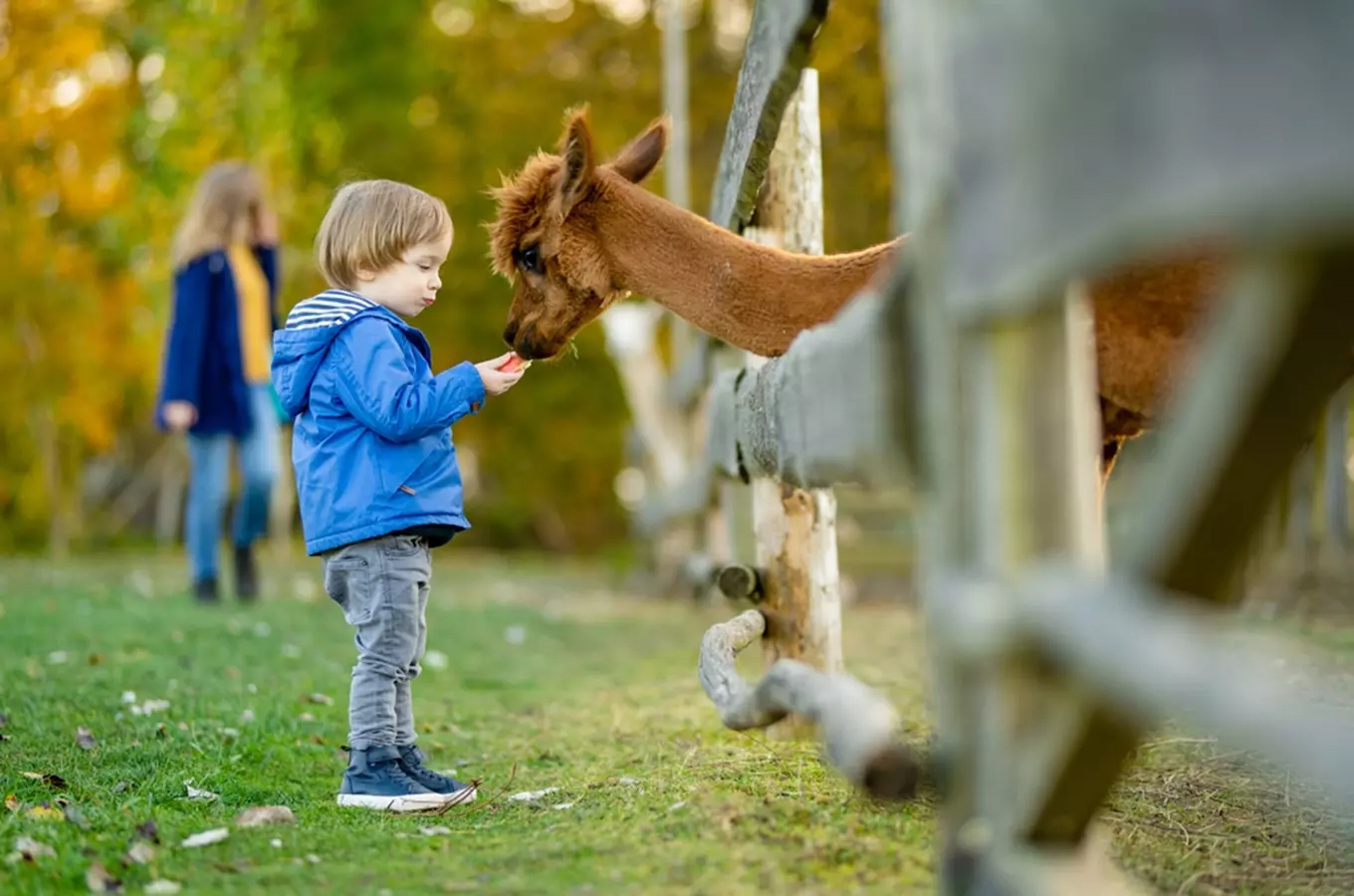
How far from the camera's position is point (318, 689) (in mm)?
5137

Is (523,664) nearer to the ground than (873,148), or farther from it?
nearer to the ground

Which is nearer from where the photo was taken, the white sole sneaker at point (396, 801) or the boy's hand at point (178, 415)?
the white sole sneaker at point (396, 801)

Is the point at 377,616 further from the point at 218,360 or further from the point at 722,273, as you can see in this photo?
the point at 218,360

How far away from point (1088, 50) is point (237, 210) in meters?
6.61

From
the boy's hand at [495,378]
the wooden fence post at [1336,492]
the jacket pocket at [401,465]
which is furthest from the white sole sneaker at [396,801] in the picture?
the wooden fence post at [1336,492]

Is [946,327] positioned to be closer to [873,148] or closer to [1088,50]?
[1088,50]

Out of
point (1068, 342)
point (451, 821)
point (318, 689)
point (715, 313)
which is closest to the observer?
point (1068, 342)

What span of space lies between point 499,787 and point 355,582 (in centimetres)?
63

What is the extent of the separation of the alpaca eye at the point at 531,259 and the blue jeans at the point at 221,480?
3880 mm

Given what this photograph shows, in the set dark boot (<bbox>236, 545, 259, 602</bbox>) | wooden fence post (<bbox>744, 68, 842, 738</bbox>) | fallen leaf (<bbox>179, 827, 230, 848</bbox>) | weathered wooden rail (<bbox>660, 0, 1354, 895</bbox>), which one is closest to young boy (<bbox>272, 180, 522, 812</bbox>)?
fallen leaf (<bbox>179, 827, 230, 848</bbox>)

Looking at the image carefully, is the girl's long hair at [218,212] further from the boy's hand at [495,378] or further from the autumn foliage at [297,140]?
the boy's hand at [495,378]

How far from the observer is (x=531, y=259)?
4.16 meters

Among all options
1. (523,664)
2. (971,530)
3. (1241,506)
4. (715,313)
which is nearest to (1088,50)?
(1241,506)

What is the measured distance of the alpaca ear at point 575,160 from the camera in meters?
3.83
